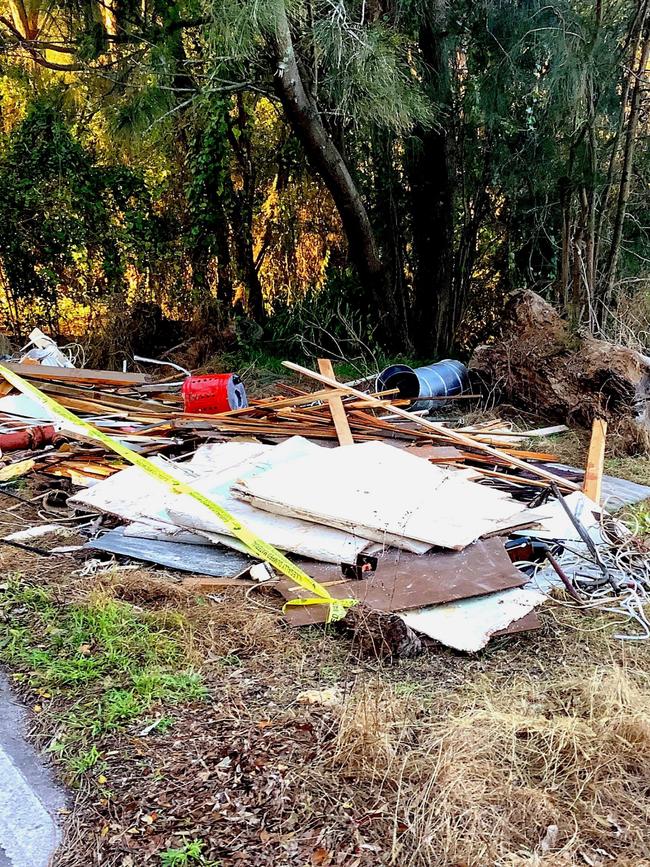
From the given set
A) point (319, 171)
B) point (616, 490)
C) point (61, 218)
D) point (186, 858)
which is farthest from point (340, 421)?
point (61, 218)

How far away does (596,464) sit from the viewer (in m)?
4.61

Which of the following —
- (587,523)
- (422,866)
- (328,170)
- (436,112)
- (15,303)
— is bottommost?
(422,866)

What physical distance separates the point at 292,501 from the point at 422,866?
76.1 inches

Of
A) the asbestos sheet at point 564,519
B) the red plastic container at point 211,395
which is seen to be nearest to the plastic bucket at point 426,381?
the red plastic container at point 211,395

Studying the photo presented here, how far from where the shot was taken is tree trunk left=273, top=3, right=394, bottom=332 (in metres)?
6.48

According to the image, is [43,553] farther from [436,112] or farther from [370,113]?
[436,112]

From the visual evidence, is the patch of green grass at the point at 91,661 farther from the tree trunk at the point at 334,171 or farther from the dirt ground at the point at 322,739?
the tree trunk at the point at 334,171

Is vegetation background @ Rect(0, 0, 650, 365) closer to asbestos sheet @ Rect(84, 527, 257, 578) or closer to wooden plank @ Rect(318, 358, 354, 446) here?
wooden plank @ Rect(318, 358, 354, 446)

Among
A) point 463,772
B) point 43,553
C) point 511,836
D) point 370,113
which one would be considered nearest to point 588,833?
point 511,836

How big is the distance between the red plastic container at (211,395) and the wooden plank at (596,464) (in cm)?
286

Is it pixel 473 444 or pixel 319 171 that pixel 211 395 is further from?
pixel 319 171

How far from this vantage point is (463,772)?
2098 millimetres

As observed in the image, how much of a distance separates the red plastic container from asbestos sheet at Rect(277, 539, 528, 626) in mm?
2773

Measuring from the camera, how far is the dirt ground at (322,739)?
194cm
